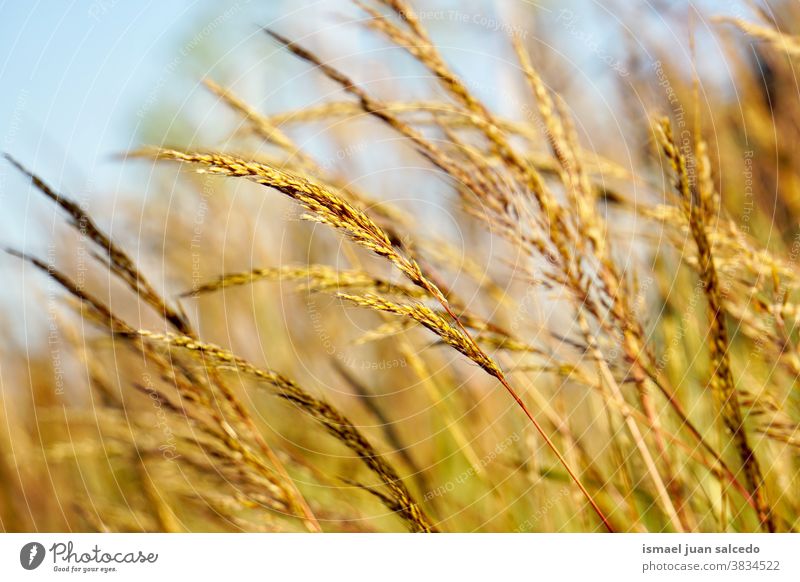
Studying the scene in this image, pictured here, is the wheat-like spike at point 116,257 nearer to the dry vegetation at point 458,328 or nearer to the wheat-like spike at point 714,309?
the dry vegetation at point 458,328

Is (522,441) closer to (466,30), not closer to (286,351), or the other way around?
(286,351)

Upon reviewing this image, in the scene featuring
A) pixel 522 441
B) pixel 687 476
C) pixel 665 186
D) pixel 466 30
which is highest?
pixel 466 30

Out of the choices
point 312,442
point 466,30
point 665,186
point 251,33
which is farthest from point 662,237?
point 251,33

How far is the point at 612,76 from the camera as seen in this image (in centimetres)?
168

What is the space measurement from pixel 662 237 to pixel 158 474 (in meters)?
1.35

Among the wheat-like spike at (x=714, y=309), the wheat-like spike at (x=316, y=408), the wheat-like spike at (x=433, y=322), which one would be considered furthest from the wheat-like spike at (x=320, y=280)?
the wheat-like spike at (x=714, y=309)

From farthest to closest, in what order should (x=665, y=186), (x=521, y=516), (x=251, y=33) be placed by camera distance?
(x=251, y=33)
(x=665, y=186)
(x=521, y=516)
